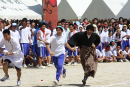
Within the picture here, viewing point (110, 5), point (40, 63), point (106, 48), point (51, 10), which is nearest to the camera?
point (40, 63)

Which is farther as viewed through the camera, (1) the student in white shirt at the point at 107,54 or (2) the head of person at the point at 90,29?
(1) the student in white shirt at the point at 107,54

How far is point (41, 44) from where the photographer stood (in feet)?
38.7

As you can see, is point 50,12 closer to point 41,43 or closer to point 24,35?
point 24,35

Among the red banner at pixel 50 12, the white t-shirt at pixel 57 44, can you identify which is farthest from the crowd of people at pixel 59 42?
the red banner at pixel 50 12

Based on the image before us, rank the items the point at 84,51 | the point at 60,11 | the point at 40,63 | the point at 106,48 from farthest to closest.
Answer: the point at 60,11 → the point at 106,48 → the point at 40,63 → the point at 84,51

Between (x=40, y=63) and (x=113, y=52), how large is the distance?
16.4 feet

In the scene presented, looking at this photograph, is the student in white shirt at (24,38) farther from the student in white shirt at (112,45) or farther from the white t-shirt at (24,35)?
the student in white shirt at (112,45)

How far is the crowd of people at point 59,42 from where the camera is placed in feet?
26.1

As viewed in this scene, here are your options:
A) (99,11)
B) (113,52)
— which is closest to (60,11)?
(99,11)

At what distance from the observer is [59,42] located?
26.0 ft

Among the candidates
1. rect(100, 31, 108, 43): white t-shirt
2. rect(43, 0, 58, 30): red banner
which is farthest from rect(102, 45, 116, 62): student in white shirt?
rect(43, 0, 58, 30): red banner

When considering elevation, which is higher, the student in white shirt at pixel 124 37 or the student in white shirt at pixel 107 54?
the student in white shirt at pixel 124 37

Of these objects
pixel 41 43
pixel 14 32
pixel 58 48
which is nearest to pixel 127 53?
pixel 41 43

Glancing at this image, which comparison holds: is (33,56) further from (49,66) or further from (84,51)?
(84,51)
